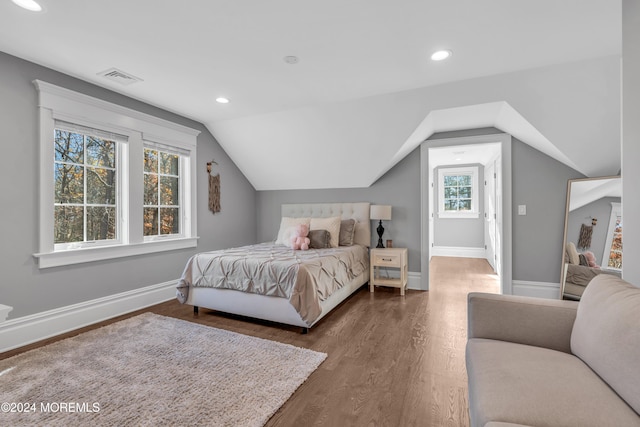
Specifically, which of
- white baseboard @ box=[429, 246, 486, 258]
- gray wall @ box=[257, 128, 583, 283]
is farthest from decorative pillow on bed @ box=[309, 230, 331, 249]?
white baseboard @ box=[429, 246, 486, 258]

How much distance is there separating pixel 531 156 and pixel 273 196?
148 inches

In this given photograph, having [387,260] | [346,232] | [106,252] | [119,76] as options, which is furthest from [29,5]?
[387,260]

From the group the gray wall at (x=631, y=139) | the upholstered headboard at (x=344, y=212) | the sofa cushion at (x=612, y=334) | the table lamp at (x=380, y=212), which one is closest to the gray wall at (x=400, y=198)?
the upholstered headboard at (x=344, y=212)

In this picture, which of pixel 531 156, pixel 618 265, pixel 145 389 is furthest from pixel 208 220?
pixel 618 265

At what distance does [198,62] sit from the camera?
2.57 meters

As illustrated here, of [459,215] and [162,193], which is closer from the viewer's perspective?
[162,193]

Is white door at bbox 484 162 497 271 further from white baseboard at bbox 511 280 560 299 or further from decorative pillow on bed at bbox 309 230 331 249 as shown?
decorative pillow on bed at bbox 309 230 331 249

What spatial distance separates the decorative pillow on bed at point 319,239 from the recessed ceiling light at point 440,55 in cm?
228

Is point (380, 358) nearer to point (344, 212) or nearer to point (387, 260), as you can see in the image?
point (387, 260)

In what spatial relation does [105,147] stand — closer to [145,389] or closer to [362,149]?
[145,389]

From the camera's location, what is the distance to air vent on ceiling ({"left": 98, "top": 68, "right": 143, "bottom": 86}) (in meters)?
2.74

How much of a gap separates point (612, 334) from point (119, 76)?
3.85 metres

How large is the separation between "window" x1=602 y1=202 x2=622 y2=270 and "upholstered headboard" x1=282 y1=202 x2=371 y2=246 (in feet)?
8.20

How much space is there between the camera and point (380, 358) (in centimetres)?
221
